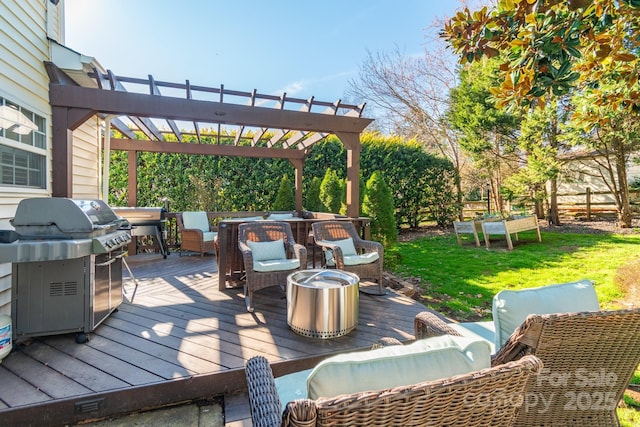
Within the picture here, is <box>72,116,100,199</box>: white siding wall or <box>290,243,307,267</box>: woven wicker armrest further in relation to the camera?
<box>72,116,100,199</box>: white siding wall

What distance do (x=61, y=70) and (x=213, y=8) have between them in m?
3.84

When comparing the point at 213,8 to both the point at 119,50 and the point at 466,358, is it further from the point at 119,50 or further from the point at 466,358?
the point at 466,358

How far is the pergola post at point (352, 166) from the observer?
17.3 feet

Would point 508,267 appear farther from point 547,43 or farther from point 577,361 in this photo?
point 577,361

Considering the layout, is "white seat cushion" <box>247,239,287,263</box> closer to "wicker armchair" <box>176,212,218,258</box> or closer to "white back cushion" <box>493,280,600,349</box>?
"wicker armchair" <box>176,212,218,258</box>

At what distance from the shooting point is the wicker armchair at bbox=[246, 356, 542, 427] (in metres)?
0.81

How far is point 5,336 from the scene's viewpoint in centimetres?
241

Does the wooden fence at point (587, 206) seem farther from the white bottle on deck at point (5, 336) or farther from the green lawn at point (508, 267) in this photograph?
the white bottle on deck at point (5, 336)

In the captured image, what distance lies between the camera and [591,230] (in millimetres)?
9594

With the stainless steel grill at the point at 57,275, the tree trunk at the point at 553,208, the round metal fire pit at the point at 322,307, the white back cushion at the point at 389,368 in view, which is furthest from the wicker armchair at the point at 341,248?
the tree trunk at the point at 553,208

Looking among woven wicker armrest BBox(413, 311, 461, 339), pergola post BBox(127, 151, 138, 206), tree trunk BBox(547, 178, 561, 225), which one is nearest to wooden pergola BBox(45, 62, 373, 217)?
pergola post BBox(127, 151, 138, 206)

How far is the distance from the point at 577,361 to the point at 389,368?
1.10 m

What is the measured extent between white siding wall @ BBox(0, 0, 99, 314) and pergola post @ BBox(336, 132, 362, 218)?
3.99 metres

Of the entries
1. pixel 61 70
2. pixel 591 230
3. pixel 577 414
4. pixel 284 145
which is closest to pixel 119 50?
pixel 61 70
